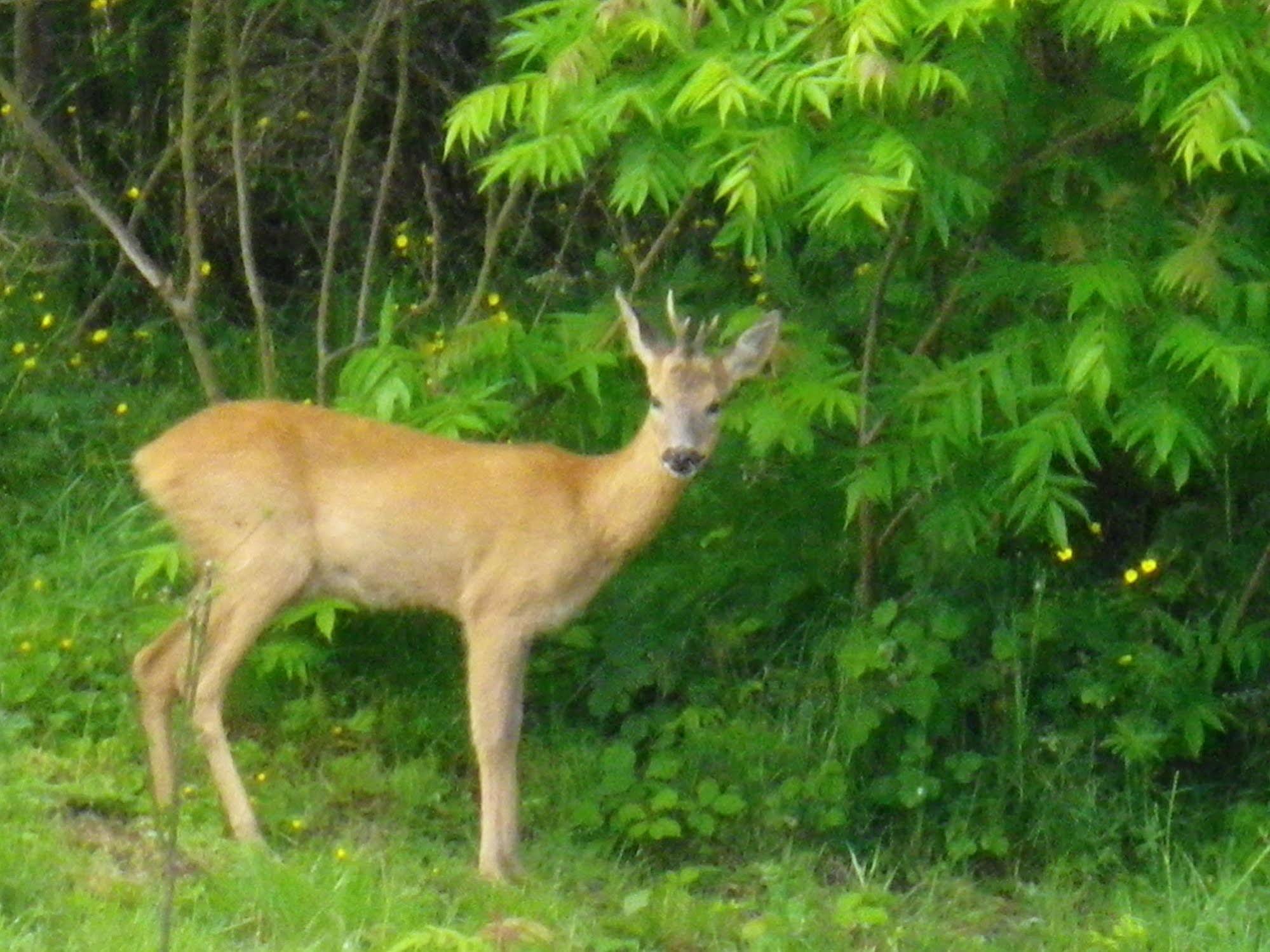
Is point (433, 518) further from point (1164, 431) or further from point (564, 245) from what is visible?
point (1164, 431)

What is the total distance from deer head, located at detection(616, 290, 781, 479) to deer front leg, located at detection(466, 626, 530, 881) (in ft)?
2.56

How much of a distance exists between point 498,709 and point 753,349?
1.37 meters

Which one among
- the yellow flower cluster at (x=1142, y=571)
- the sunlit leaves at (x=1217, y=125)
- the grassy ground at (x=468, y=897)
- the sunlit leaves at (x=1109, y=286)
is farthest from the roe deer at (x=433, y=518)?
the sunlit leaves at (x=1217, y=125)

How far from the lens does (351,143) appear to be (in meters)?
8.93

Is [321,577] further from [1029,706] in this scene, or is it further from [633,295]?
[1029,706]

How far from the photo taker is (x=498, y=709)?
Answer: 7.66 meters

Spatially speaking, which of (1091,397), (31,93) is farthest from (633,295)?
(31,93)

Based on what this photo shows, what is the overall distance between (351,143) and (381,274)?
5.90ft

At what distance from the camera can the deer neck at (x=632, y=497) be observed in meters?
7.70

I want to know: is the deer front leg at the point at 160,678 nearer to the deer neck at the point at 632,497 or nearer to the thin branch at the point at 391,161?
the deer neck at the point at 632,497

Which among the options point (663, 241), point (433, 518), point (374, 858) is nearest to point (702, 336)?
point (663, 241)

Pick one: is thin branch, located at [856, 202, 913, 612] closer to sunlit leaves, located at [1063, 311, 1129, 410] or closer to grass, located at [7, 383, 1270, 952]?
sunlit leaves, located at [1063, 311, 1129, 410]

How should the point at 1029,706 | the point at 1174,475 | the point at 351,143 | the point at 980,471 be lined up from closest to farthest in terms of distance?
the point at 1174,475 → the point at 980,471 → the point at 1029,706 → the point at 351,143

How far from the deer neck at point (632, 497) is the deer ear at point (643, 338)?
0.21 meters
